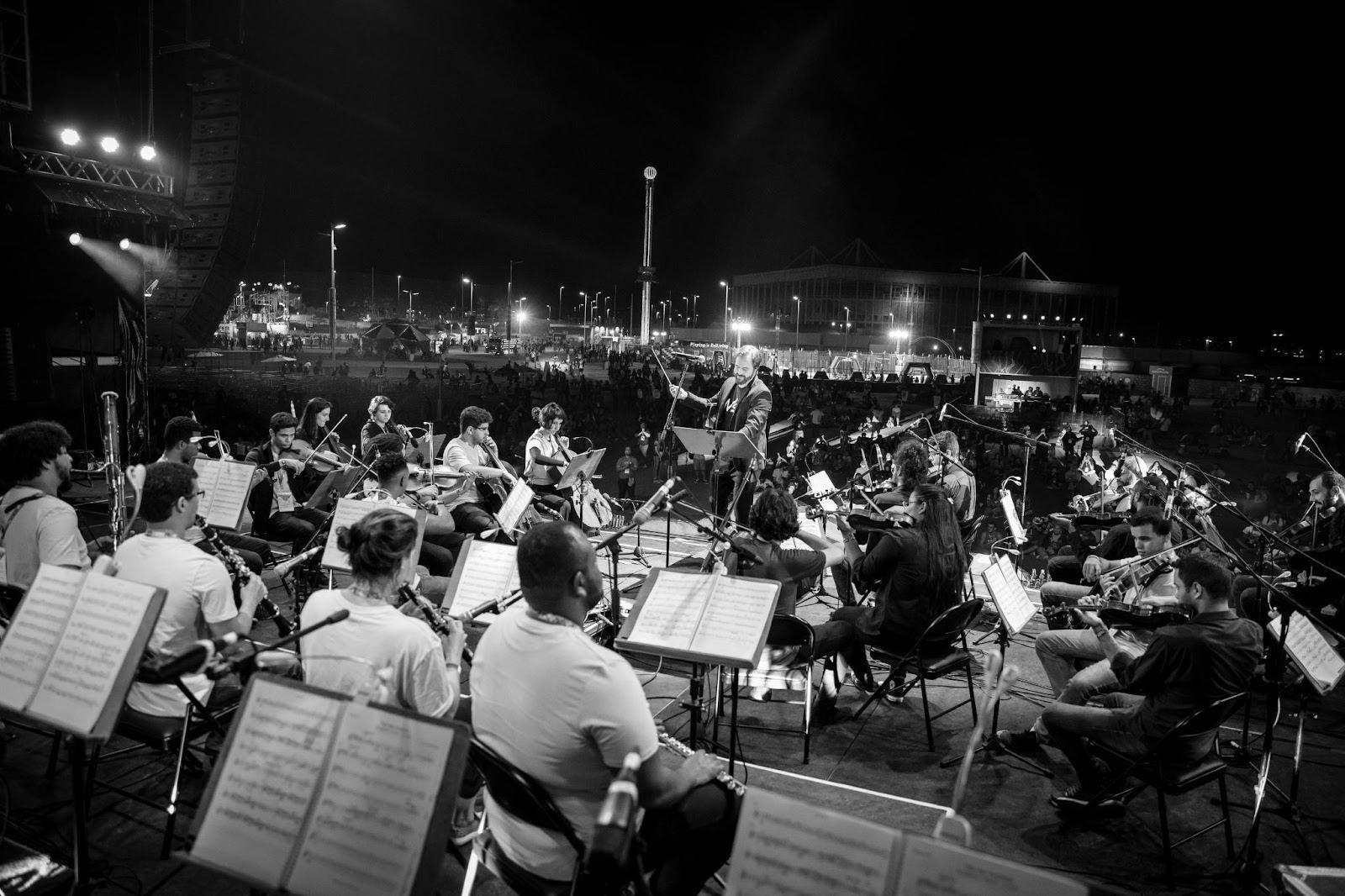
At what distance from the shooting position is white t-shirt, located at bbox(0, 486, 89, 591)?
4.15 meters

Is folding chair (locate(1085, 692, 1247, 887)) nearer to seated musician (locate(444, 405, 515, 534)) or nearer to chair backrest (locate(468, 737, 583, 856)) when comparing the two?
chair backrest (locate(468, 737, 583, 856))

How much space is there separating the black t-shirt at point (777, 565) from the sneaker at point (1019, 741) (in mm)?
1510

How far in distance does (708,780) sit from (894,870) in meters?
1.09

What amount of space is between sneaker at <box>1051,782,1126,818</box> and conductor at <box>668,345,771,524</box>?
162 inches

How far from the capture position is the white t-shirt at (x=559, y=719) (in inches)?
86.7

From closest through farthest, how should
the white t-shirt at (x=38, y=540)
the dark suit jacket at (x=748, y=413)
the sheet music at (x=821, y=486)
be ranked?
the white t-shirt at (x=38, y=540)
the sheet music at (x=821, y=486)
the dark suit jacket at (x=748, y=413)

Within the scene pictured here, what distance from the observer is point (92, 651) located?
2.65 m

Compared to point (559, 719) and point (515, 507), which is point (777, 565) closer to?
point (515, 507)

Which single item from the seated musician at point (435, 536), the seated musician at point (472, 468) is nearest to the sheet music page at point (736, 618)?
the seated musician at point (435, 536)

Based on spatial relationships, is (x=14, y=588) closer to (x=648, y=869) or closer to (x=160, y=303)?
(x=648, y=869)

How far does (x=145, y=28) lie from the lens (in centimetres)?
1320

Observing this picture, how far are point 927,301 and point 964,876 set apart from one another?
244 feet

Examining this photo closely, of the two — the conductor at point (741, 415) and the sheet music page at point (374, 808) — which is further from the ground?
the conductor at point (741, 415)

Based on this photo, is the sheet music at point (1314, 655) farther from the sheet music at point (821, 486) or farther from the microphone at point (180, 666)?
the microphone at point (180, 666)
